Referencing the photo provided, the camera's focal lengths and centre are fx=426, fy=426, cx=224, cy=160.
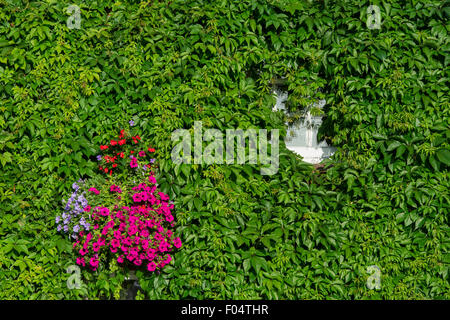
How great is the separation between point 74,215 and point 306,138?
2.00 metres

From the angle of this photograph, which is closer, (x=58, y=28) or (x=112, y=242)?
(x=112, y=242)

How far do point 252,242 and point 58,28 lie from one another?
225 cm

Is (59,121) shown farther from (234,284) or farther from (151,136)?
(234,284)

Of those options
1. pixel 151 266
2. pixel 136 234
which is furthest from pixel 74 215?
pixel 151 266

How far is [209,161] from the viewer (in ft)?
10.5

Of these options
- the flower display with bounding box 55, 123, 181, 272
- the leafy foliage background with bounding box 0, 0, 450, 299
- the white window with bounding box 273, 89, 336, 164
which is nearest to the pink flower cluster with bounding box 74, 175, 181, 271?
the flower display with bounding box 55, 123, 181, 272

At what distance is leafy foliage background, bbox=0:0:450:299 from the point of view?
3.21 m

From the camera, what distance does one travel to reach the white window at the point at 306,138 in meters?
3.67

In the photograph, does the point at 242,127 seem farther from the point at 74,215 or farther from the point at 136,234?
the point at 74,215

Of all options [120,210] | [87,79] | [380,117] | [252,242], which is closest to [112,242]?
[120,210]

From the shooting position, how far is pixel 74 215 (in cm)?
321

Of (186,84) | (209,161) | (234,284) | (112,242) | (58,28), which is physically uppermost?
(58,28)

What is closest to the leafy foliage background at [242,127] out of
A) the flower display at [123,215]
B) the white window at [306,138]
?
the flower display at [123,215]

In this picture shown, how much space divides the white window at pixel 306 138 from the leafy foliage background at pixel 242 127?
0.79 feet
